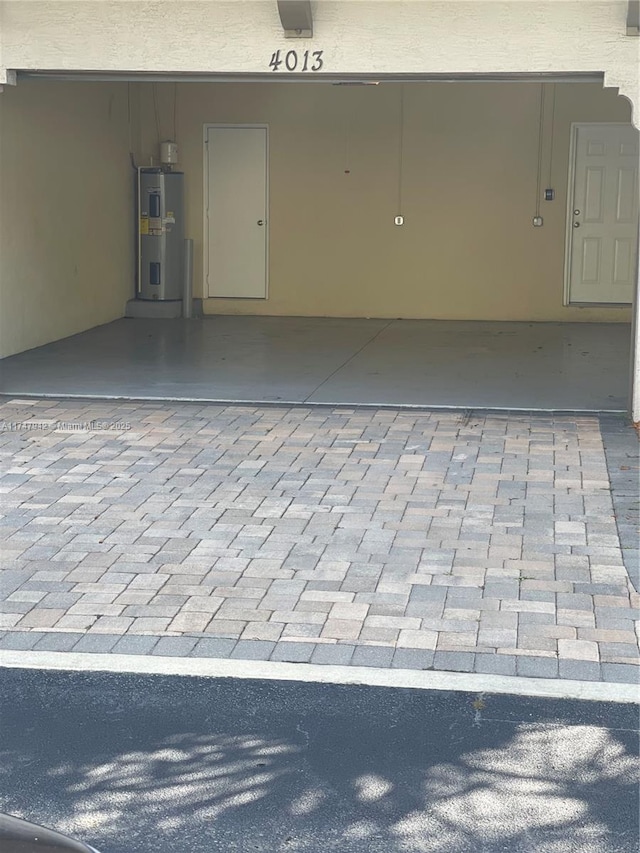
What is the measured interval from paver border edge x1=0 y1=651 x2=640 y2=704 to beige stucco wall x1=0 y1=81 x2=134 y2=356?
7735 mm

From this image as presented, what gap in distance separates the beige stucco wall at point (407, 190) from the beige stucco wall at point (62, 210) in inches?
49.3

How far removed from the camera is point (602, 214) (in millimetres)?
15227

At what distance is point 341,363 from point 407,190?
174 inches

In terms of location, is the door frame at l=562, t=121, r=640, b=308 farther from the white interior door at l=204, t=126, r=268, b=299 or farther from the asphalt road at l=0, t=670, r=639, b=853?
the asphalt road at l=0, t=670, r=639, b=853

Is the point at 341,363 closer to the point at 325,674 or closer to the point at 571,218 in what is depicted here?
the point at 571,218

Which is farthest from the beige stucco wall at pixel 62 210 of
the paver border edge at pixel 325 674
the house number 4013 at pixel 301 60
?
the paver border edge at pixel 325 674

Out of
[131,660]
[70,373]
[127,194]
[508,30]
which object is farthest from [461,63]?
[127,194]

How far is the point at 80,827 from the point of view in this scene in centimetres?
346

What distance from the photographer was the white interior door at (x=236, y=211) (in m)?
15.9

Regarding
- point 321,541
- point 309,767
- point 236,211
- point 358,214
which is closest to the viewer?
point 309,767

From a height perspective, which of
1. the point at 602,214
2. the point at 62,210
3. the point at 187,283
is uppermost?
the point at 602,214

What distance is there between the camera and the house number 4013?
876 cm

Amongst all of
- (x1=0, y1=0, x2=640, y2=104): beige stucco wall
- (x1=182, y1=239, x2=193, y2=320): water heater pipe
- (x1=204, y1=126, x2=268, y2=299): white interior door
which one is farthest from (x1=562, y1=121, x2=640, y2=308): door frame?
(x1=0, y1=0, x2=640, y2=104): beige stucco wall

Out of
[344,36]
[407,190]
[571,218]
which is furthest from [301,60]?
[571,218]
